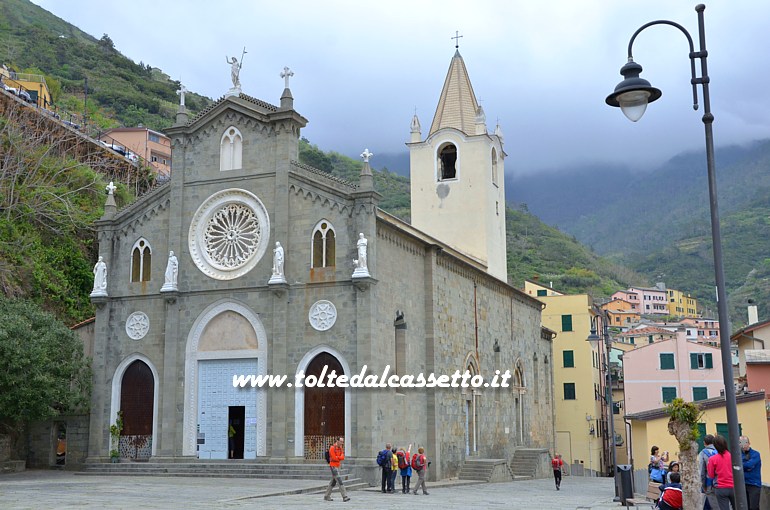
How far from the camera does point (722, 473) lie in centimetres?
1416

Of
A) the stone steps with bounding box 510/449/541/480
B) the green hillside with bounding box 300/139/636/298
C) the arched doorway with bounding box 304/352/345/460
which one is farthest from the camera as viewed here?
the green hillside with bounding box 300/139/636/298

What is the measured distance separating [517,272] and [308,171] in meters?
88.5

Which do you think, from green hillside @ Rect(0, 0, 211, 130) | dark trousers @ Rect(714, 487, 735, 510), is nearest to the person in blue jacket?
dark trousers @ Rect(714, 487, 735, 510)

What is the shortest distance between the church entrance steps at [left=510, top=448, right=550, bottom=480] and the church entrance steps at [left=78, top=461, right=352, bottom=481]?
17697mm

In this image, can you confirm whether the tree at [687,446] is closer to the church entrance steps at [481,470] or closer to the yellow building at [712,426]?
the yellow building at [712,426]

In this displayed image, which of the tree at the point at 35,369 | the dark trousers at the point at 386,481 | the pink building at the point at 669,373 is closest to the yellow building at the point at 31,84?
the tree at the point at 35,369

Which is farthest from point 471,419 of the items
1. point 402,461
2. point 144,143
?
point 144,143

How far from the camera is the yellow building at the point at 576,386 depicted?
5950 centimetres

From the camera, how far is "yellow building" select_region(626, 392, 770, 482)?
33.8 m

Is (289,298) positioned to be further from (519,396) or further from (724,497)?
(519,396)

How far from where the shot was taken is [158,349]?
1344 inches

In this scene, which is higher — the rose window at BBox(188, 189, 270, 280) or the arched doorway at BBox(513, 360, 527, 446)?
the rose window at BBox(188, 189, 270, 280)

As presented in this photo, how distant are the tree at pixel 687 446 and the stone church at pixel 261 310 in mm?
Result: 15709

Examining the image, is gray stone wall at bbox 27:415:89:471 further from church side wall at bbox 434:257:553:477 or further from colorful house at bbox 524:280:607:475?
colorful house at bbox 524:280:607:475
